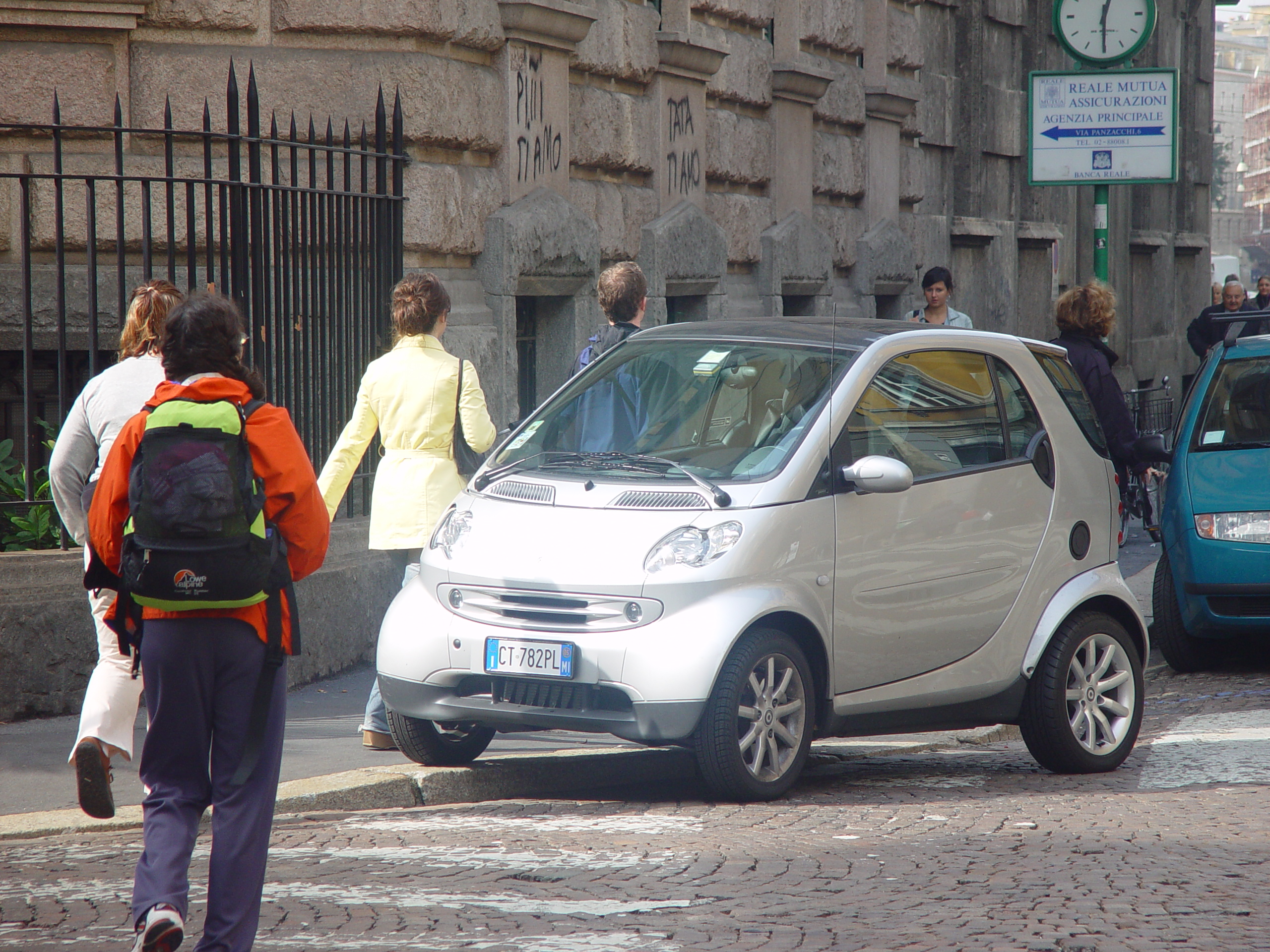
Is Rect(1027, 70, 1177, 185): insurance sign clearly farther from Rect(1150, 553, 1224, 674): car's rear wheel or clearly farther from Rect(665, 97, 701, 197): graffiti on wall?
Rect(1150, 553, 1224, 674): car's rear wheel

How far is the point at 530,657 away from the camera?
5906 millimetres

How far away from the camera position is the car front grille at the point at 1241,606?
9156mm

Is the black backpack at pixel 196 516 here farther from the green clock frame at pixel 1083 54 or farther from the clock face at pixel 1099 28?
the clock face at pixel 1099 28

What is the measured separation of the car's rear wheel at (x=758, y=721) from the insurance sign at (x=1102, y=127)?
869 cm

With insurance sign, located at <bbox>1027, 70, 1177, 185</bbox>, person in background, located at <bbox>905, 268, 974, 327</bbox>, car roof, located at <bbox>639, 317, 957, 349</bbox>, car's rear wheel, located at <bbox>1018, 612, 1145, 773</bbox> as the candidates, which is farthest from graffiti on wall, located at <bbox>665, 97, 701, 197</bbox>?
car's rear wheel, located at <bbox>1018, 612, 1145, 773</bbox>

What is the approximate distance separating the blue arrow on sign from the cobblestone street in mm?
8141

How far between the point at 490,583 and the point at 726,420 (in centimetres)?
107

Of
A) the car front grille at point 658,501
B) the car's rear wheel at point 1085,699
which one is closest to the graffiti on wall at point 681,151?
the car's rear wheel at point 1085,699

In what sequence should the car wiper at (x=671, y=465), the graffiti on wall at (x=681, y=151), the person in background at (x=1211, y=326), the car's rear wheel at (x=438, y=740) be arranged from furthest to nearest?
1. the person in background at (x=1211, y=326)
2. the graffiti on wall at (x=681, y=151)
3. the car's rear wheel at (x=438, y=740)
4. the car wiper at (x=671, y=465)

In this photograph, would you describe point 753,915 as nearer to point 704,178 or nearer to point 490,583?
point 490,583

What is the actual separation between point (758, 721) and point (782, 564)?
1.75ft

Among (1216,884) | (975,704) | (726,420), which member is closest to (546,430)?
(726,420)

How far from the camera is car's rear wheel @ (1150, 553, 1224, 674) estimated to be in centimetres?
959

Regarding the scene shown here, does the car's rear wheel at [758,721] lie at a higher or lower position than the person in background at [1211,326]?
lower
